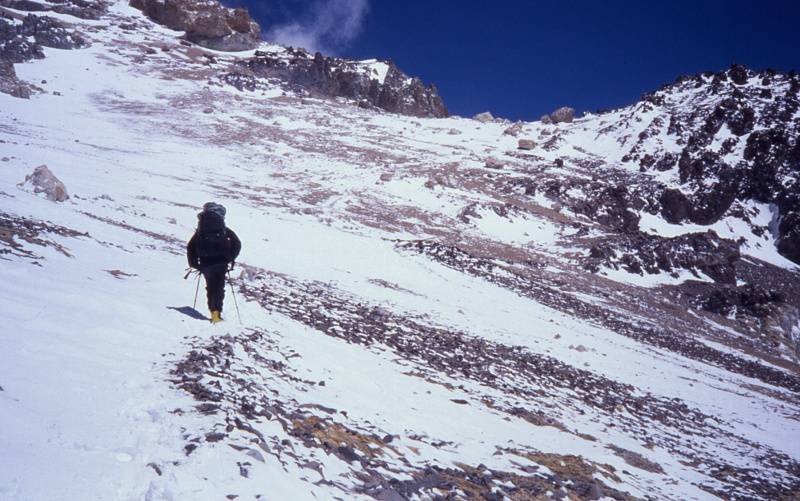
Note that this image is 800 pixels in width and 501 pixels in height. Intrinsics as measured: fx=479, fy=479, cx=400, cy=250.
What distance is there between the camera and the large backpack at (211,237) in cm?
806

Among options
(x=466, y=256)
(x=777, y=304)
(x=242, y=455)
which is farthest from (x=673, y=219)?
(x=242, y=455)

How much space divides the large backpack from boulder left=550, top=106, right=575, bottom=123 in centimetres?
7266

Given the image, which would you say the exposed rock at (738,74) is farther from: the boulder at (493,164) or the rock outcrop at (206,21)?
the rock outcrop at (206,21)

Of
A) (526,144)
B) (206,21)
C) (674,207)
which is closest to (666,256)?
(674,207)

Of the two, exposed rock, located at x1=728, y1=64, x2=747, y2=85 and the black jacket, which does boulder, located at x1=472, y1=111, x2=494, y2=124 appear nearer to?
exposed rock, located at x1=728, y1=64, x2=747, y2=85

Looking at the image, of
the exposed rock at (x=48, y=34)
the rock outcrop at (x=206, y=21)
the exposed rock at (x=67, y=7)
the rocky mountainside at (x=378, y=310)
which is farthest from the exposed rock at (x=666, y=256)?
the exposed rock at (x=67, y=7)

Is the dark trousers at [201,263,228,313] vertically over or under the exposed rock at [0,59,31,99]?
under

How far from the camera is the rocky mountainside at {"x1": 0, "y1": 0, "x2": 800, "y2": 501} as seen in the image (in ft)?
14.4

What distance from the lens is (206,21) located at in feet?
254

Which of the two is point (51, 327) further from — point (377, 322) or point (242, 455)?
point (377, 322)

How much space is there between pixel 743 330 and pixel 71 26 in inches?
3303

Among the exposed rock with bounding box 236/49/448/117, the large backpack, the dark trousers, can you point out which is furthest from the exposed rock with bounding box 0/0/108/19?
the dark trousers

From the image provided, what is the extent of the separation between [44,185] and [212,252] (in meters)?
9.96

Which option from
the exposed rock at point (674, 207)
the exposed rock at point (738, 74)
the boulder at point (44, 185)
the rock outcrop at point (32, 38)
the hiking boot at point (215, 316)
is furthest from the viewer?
the exposed rock at point (738, 74)
